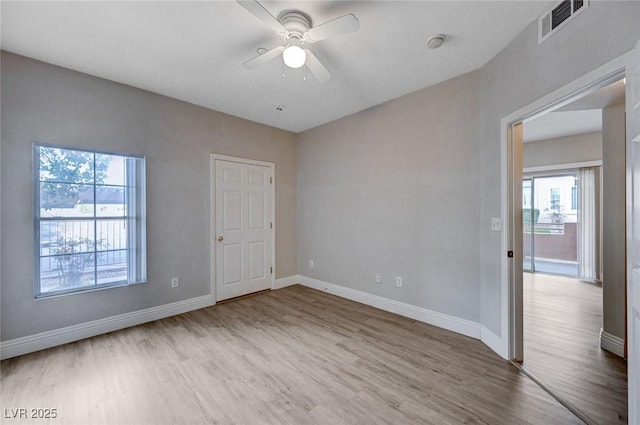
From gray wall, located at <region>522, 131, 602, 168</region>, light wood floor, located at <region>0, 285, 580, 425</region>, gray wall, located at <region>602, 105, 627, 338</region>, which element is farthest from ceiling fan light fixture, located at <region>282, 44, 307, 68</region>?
gray wall, located at <region>522, 131, 602, 168</region>

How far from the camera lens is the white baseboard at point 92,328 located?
2.36 metres

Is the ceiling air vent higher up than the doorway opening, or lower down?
higher up

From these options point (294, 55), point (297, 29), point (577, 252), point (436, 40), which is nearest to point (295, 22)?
point (297, 29)

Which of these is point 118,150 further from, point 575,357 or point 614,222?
point 614,222

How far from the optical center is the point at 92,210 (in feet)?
9.28

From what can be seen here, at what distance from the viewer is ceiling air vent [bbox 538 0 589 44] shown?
161 centimetres

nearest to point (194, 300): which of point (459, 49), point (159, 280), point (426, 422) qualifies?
point (159, 280)

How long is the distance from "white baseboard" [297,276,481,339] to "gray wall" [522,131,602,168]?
3.35 meters

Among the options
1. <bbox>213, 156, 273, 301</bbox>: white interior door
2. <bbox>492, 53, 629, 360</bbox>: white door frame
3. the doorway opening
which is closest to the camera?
the doorway opening

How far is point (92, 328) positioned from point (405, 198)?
3.83 meters

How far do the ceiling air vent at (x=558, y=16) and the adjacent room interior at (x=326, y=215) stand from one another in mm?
13

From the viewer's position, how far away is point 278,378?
206 centimetres

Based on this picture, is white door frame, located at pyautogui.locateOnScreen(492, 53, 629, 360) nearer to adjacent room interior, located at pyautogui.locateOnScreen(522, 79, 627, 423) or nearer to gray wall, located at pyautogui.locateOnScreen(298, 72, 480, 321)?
adjacent room interior, located at pyautogui.locateOnScreen(522, 79, 627, 423)

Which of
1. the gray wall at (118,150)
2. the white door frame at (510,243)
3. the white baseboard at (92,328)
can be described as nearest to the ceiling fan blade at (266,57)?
the gray wall at (118,150)
